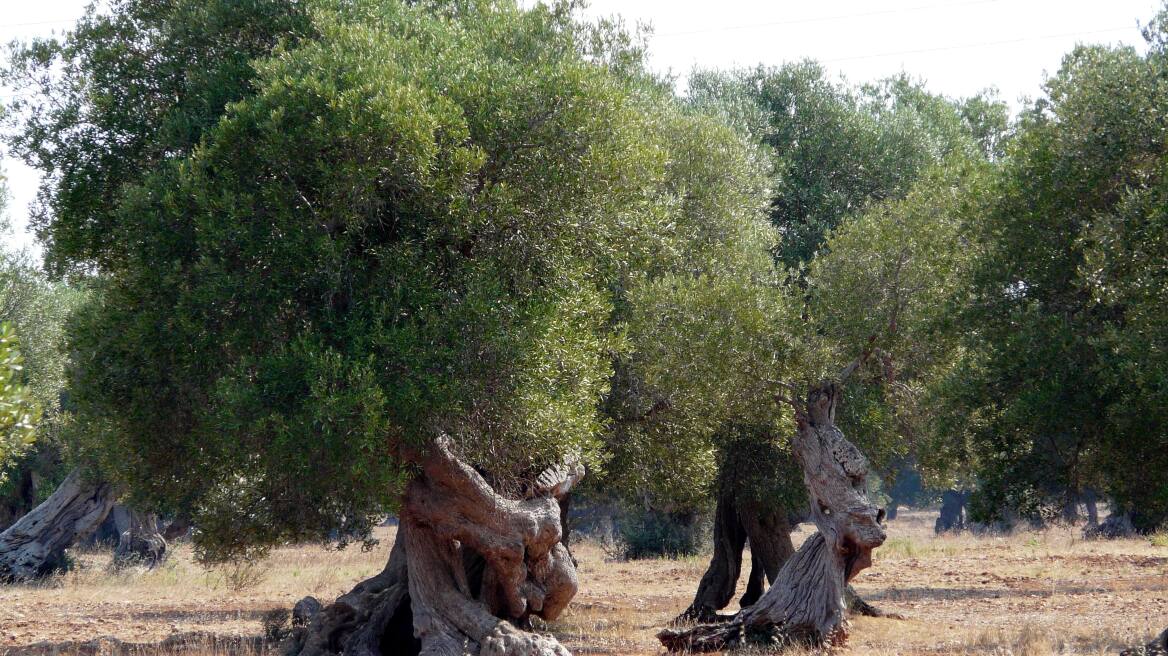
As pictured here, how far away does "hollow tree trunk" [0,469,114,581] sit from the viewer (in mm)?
26438

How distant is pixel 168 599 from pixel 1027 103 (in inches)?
824

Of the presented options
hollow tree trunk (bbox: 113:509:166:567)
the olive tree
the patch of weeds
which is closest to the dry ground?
the patch of weeds

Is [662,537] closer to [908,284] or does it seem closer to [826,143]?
[826,143]

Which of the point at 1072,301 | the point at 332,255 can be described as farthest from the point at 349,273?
the point at 1072,301

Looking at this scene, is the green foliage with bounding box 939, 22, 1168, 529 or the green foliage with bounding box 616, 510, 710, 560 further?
the green foliage with bounding box 616, 510, 710, 560

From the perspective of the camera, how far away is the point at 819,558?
15531mm

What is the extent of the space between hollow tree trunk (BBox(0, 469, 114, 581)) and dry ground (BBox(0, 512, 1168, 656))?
78cm

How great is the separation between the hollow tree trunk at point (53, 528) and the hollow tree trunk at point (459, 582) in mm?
14723

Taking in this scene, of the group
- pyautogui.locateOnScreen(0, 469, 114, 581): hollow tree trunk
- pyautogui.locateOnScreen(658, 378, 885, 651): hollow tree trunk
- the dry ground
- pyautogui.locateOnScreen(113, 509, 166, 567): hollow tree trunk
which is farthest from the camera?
pyautogui.locateOnScreen(113, 509, 166, 567): hollow tree trunk

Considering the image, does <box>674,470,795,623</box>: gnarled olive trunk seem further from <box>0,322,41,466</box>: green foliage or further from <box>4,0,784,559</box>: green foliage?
<box>0,322,41,466</box>: green foliage

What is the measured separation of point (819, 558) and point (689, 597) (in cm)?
894

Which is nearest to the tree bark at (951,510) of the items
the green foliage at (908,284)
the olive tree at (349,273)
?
the green foliage at (908,284)

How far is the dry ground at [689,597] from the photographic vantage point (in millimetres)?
15711

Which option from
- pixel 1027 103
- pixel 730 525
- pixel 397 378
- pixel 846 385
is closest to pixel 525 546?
pixel 397 378
